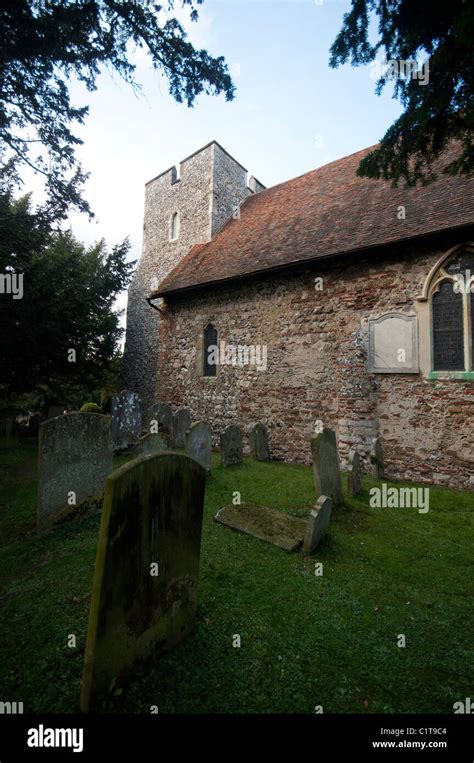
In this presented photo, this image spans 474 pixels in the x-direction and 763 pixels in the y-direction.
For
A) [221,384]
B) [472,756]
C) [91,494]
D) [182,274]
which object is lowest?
[472,756]

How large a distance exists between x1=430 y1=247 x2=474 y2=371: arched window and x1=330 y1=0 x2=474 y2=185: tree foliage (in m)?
4.34

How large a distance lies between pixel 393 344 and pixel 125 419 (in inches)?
286

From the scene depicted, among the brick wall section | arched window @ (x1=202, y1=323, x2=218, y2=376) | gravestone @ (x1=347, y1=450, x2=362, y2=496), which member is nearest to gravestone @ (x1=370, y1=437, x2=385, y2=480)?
the brick wall section

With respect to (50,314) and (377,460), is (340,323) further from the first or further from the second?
(50,314)

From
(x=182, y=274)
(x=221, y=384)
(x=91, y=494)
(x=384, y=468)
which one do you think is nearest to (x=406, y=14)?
(x=91, y=494)

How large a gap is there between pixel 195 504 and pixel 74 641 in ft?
4.34

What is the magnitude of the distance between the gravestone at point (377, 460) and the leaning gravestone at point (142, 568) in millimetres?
5331

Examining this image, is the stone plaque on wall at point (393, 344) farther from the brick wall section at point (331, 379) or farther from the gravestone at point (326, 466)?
the gravestone at point (326, 466)

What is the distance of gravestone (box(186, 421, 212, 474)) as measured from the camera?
6.39 m

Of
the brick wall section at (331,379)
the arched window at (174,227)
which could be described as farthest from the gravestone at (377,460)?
the arched window at (174,227)

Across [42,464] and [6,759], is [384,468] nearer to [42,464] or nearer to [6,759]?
[42,464]

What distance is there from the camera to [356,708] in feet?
6.84

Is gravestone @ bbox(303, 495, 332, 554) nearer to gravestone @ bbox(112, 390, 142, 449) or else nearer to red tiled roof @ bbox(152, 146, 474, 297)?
red tiled roof @ bbox(152, 146, 474, 297)

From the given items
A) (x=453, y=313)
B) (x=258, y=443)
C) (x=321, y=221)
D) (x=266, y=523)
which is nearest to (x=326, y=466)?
(x=266, y=523)
